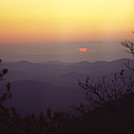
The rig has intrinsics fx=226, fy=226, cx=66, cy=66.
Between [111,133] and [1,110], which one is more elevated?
[1,110]

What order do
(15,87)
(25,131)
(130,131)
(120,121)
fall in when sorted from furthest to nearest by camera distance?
(15,87)
(120,121)
(130,131)
(25,131)

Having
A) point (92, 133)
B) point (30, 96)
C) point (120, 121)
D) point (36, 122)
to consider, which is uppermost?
point (36, 122)

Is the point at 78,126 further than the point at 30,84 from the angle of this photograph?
No

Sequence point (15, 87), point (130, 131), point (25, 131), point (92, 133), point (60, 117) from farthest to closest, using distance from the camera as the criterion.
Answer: point (15, 87)
point (92, 133)
point (130, 131)
point (25, 131)
point (60, 117)

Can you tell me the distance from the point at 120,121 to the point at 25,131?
4.35 metres

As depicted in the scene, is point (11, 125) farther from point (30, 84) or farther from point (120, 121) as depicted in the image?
point (30, 84)

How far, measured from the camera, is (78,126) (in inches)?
356

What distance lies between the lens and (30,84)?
169000mm

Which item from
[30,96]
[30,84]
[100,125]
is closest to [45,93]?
[30,96]

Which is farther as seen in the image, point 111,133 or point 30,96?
point 30,96

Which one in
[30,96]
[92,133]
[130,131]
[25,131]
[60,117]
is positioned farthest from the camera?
[30,96]

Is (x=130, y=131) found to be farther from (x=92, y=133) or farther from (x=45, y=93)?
(x=45, y=93)

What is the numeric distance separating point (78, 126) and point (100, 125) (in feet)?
5.31

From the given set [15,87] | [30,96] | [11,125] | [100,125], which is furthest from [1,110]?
[15,87]
